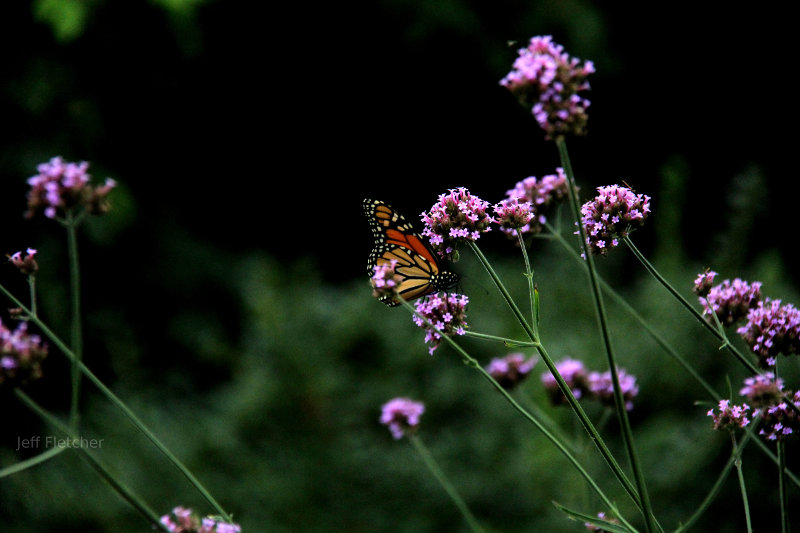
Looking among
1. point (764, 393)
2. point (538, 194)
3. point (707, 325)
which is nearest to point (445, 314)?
point (538, 194)

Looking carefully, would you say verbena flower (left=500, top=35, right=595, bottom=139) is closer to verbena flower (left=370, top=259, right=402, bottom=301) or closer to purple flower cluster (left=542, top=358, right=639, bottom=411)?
verbena flower (left=370, top=259, right=402, bottom=301)

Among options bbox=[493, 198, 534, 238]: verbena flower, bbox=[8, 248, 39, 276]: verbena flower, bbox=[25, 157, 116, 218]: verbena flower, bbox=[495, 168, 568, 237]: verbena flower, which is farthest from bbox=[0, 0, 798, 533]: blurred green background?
bbox=[493, 198, 534, 238]: verbena flower

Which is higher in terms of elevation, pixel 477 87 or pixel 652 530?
pixel 477 87

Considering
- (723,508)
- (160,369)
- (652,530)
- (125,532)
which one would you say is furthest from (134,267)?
(652,530)

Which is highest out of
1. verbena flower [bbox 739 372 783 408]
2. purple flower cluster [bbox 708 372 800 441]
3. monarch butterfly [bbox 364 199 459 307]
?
monarch butterfly [bbox 364 199 459 307]

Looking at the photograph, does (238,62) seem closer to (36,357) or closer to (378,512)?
(378,512)

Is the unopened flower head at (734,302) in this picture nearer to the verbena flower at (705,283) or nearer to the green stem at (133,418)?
the verbena flower at (705,283)

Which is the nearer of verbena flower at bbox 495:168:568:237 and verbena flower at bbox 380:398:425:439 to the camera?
verbena flower at bbox 495:168:568:237

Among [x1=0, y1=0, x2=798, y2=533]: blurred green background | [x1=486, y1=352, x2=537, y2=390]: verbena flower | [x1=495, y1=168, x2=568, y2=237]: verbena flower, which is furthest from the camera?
[x1=0, y1=0, x2=798, y2=533]: blurred green background
